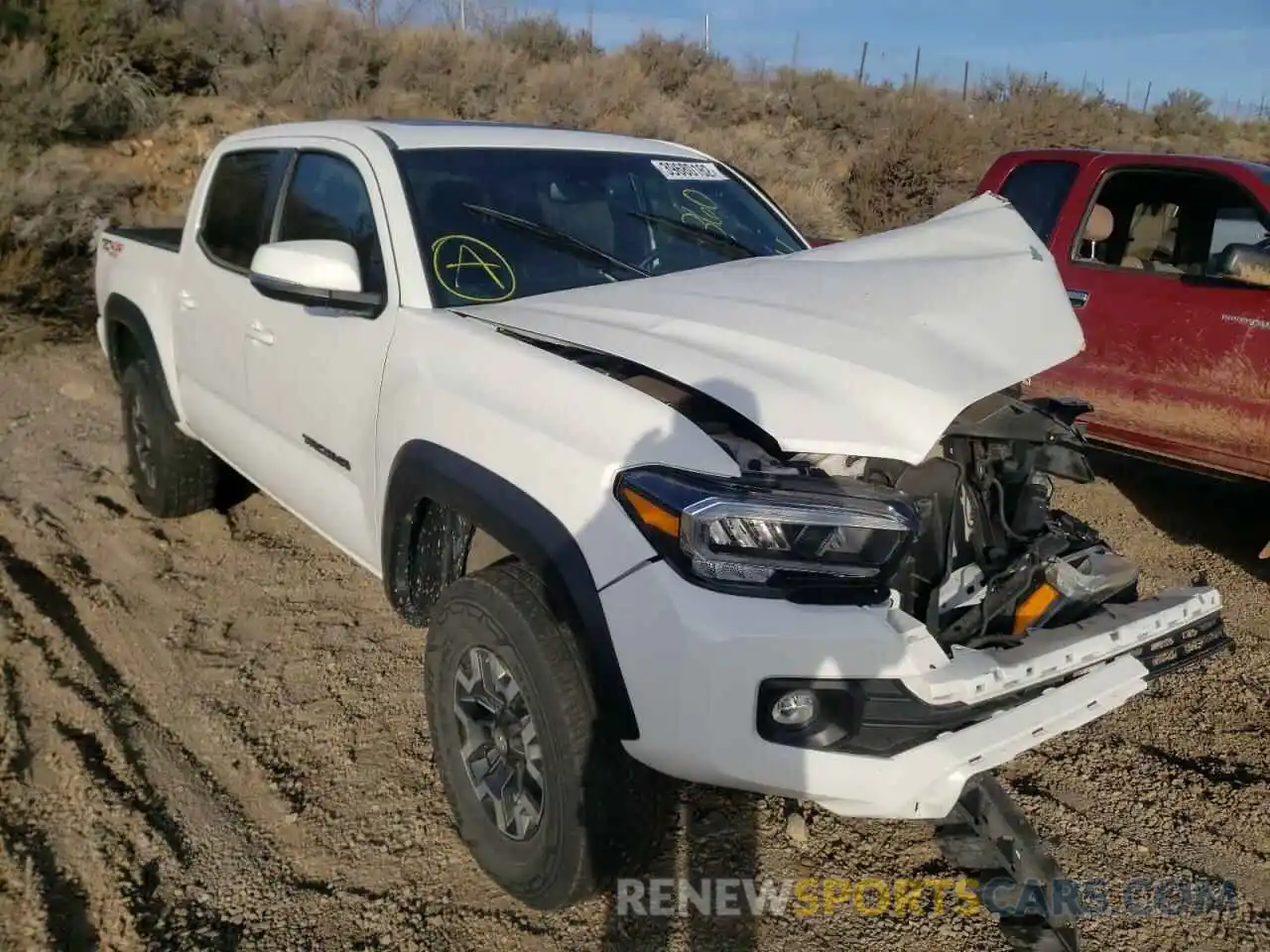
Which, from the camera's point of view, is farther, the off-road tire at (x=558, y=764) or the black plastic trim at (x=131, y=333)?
the black plastic trim at (x=131, y=333)

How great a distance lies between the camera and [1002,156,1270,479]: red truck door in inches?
181

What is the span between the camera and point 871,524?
2131 millimetres

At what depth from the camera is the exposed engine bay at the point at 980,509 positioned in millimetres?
2389

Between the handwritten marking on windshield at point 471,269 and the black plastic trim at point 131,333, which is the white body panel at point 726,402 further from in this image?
the black plastic trim at point 131,333

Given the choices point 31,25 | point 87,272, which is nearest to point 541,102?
point 31,25

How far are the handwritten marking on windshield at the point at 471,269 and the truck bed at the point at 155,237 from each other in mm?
2200

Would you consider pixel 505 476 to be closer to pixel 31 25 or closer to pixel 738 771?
pixel 738 771

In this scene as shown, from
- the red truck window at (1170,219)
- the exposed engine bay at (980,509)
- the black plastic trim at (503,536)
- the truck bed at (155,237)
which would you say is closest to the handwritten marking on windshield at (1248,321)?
the red truck window at (1170,219)

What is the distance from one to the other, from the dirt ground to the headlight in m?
1.06

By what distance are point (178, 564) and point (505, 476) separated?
9.85ft

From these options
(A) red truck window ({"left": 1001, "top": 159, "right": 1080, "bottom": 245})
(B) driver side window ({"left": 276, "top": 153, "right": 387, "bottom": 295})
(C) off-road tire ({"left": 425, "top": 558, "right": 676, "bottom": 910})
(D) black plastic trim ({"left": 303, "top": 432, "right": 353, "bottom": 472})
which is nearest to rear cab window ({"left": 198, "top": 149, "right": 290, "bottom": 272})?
(B) driver side window ({"left": 276, "top": 153, "right": 387, "bottom": 295})

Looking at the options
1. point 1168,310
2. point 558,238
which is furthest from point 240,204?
point 1168,310

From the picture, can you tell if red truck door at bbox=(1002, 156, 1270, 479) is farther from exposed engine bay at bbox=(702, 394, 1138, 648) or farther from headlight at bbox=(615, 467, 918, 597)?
headlight at bbox=(615, 467, 918, 597)

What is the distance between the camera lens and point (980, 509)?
2.72 metres
